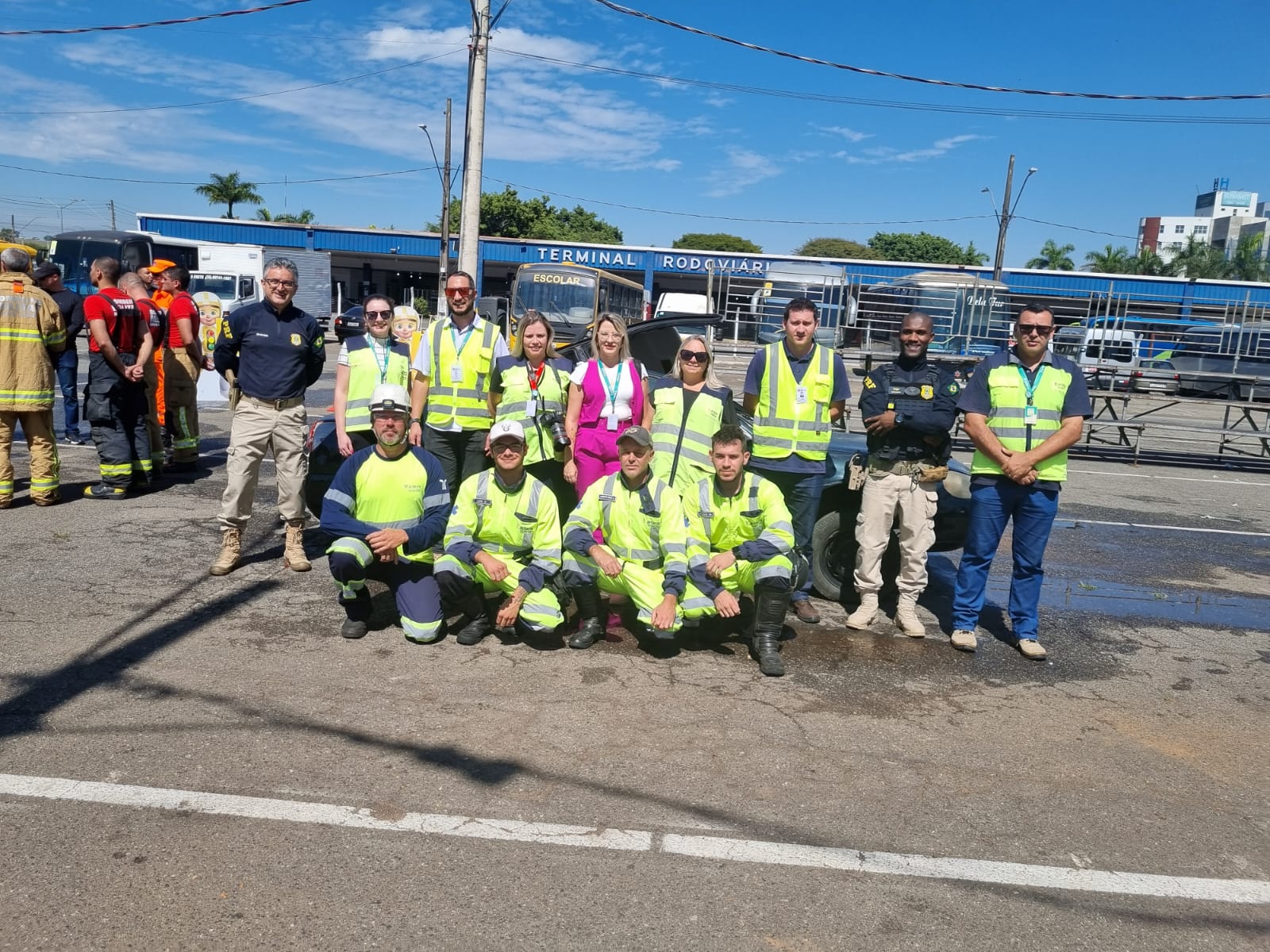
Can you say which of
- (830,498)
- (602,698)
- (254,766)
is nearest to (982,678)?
(830,498)

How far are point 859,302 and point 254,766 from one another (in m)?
12.1

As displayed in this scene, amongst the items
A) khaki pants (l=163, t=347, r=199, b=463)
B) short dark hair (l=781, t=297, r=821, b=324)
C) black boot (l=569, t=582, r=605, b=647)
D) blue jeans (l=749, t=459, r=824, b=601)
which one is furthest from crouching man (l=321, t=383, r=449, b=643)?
khaki pants (l=163, t=347, r=199, b=463)

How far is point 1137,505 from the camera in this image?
33.7ft

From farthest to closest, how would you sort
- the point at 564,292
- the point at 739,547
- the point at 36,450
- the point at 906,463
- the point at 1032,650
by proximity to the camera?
the point at 564,292
the point at 36,450
the point at 906,463
the point at 1032,650
the point at 739,547

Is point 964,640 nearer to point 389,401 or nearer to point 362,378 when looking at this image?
point 389,401

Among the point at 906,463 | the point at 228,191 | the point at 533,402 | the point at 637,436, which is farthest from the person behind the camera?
the point at 228,191

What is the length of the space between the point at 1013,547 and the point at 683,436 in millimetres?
1907

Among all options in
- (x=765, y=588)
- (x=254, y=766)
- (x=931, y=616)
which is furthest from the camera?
(x=931, y=616)

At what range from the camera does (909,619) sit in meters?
5.46

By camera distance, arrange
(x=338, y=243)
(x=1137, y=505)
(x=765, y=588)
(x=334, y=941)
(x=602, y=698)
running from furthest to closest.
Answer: (x=338, y=243) → (x=1137, y=505) → (x=765, y=588) → (x=602, y=698) → (x=334, y=941)

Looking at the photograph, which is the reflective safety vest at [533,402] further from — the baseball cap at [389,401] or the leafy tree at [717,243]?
the leafy tree at [717,243]

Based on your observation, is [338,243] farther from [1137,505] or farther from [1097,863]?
[1097,863]

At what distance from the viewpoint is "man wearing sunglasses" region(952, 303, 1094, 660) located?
502 centimetres

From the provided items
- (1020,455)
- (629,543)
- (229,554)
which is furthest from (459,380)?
(1020,455)
